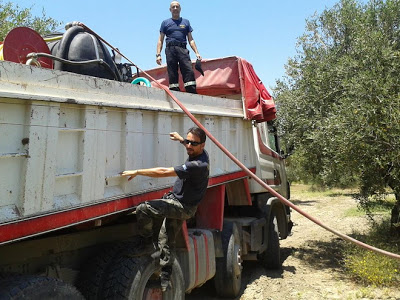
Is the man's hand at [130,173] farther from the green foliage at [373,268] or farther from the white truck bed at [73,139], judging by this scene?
the green foliage at [373,268]

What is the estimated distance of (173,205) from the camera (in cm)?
325

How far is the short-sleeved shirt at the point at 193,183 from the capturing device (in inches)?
130

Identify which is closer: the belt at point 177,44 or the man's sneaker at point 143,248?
the man's sneaker at point 143,248

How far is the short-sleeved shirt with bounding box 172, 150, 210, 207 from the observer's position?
3295 mm

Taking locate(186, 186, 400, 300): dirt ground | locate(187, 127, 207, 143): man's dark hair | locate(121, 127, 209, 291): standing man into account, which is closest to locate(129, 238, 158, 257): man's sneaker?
locate(121, 127, 209, 291): standing man

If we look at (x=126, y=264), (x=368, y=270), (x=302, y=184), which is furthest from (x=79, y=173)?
(x=302, y=184)

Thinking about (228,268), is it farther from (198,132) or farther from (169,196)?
(198,132)

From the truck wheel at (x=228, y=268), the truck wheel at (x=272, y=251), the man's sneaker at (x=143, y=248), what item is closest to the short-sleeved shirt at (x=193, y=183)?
the man's sneaker at (x=143, y=248)

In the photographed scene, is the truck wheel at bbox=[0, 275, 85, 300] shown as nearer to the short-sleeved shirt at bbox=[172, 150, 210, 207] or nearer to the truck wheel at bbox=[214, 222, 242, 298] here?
the short-sleeved shirt at bbox=[172, 150, 210, 207]

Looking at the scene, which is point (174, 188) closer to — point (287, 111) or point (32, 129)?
point (32, 129)

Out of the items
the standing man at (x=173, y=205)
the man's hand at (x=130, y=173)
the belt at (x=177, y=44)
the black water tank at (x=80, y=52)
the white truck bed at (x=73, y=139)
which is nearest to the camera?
the white truck bed at (x=73, y=139)

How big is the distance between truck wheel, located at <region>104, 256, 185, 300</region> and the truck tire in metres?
0.06

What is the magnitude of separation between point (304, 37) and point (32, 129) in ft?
38.3

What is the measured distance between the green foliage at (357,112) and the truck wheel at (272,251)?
1.63 m
